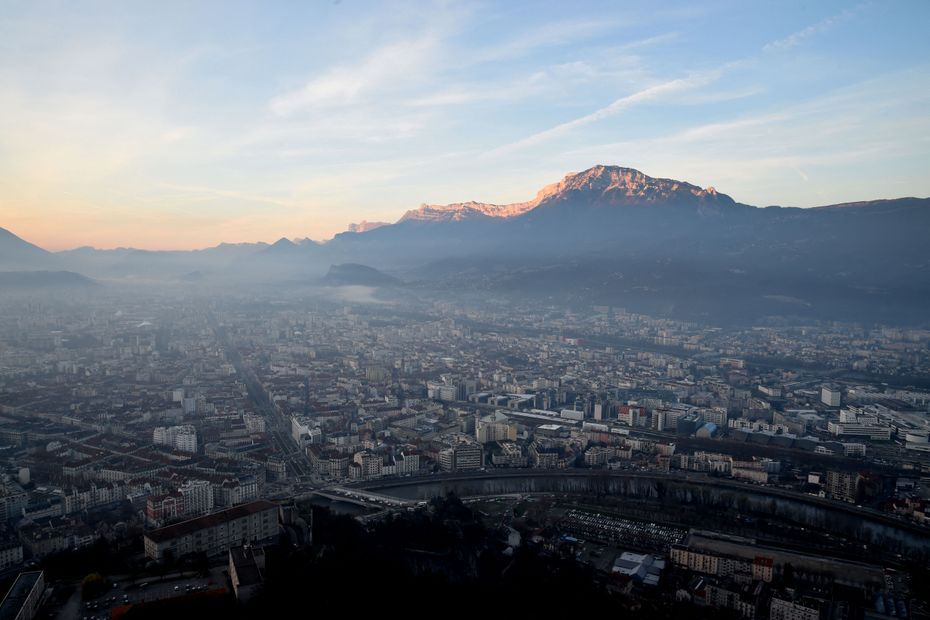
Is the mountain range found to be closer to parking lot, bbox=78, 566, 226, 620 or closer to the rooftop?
the rooftop

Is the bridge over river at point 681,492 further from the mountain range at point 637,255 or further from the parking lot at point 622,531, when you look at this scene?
the mountain range at point 637,255

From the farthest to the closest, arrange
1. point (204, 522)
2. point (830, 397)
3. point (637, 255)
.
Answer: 1. point (637, 255)
2. point (830, 397)
3. point (204, 522)

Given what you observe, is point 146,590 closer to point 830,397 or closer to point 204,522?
point 204,522

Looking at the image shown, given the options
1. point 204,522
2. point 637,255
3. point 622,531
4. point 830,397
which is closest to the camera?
point 204,522

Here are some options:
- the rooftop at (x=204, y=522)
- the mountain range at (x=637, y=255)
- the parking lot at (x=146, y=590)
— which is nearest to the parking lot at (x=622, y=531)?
the rooftop at (x=204, y=522)

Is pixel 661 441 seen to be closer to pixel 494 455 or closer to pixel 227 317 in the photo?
pixel 494 455

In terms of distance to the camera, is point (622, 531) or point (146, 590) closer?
point (146, 590)

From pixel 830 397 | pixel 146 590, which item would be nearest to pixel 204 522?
pixel 146 590

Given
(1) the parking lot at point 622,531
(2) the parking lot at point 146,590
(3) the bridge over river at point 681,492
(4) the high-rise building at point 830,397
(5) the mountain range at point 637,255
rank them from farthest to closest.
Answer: (5) the mountain range at point 637,255 < (4) the high-rise building at point 830,397 < (3) the bridge over river at point 681,492 < (1) the parking lot at point 622,531 < (2) the parking lot at point 146,590
